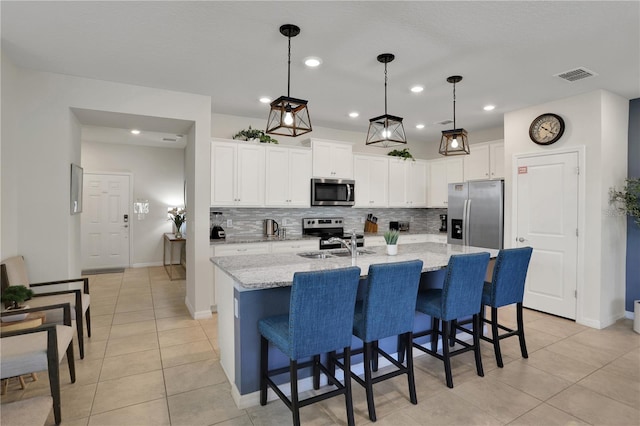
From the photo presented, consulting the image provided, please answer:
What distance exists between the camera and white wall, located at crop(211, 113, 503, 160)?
16.5 feet

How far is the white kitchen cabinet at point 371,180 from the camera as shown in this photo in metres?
5.75

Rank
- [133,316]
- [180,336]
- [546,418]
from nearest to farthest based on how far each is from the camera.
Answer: [546,418]
[180,336]
[133,316]

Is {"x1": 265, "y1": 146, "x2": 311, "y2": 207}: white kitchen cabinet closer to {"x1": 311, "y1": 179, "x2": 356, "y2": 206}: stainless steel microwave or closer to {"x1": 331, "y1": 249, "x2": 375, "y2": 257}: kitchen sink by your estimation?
{"x1": 311, "y1": 179, "x2": 356, "y2": 206}: stainless steel microwave

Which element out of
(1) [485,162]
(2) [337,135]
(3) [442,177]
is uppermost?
(2) [337,135]

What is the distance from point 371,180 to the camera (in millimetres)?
5883

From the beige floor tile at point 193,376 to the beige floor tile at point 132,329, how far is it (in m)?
1.07

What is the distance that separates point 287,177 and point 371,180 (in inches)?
61.9

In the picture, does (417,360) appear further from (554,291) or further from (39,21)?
(39,21)

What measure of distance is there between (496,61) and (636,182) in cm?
235

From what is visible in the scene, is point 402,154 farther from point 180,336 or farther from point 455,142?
point 180,336

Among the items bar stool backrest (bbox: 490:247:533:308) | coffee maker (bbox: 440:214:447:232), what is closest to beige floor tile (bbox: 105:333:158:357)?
bar stool backrest (bbox: 490:247:533:308)

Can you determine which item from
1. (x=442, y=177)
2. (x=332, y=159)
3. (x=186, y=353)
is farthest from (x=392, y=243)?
(x=442, y=177)

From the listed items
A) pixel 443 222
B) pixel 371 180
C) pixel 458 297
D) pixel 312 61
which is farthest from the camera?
pixel 443 222

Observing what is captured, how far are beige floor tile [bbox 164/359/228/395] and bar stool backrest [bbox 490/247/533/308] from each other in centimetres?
231
